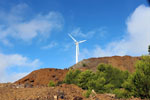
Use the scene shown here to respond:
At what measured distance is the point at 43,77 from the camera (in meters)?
51.9

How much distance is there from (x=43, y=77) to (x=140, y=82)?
38833 mm

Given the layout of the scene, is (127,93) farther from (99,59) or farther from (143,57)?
(99,59)

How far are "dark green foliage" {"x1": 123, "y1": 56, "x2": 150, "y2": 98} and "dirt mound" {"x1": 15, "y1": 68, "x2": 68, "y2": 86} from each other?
3383cm

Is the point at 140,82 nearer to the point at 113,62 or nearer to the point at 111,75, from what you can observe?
the point at 111,75

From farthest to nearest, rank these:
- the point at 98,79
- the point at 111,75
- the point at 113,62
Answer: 1. the point at 113,62
2. the point at 111,75
3. the point at 98,79

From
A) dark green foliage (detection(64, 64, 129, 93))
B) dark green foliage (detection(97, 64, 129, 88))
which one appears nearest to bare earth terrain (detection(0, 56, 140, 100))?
dark green foliage (detection(64, 64, 129, 93))

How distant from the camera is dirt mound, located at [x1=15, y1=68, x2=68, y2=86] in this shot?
49975 mm

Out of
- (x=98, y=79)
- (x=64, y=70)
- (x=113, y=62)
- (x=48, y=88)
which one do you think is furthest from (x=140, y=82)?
(x=113, y=62)

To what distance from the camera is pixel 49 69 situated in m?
57.1

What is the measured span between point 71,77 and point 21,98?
1941 cm

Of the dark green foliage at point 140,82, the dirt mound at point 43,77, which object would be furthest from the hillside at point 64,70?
the dark green foliage at point 140,82

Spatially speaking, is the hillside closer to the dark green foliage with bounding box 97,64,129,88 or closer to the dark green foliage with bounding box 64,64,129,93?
the dark green foliage with bounding box 64,64,129,93

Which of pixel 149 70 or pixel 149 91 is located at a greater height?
pixel 149 70

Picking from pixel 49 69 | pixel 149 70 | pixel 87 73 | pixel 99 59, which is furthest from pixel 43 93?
pixel 99 59
